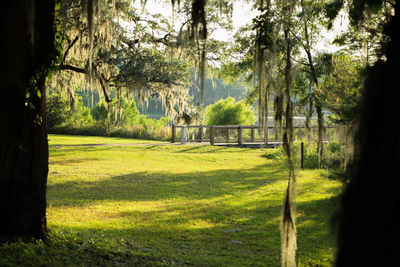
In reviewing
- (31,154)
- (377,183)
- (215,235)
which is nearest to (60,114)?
(215,235)

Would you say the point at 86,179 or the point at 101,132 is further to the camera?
the point at 101,132

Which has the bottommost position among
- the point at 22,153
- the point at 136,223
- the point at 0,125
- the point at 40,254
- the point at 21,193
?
the point at 136,223

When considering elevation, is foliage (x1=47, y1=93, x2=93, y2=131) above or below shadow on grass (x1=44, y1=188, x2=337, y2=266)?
above

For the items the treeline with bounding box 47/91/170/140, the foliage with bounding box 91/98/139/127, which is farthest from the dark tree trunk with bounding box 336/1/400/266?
the foliage with bounding box 91/98/139/127

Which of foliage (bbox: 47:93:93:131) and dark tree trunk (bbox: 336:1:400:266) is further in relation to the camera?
foliage (bbox: 47:93:93:131)

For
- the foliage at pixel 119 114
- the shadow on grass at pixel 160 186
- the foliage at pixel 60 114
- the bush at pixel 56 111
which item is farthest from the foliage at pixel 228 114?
the shadow on grass at pixel 160 186

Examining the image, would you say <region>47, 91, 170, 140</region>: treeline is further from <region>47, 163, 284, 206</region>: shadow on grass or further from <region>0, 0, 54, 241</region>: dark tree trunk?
<region>0, 0, 54, 241</region>: dark tree trunk

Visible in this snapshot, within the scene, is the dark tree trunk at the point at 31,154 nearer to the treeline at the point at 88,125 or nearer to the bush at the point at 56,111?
the treeline at the point at 88,125

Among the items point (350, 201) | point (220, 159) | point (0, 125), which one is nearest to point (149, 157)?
point (220, 159)

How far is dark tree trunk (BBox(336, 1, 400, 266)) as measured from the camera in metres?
0.96

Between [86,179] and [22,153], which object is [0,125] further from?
[86,179]

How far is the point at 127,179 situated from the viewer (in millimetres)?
10867

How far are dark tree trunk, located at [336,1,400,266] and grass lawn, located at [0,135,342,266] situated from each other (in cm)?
15

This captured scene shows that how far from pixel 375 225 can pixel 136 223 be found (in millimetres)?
5987
